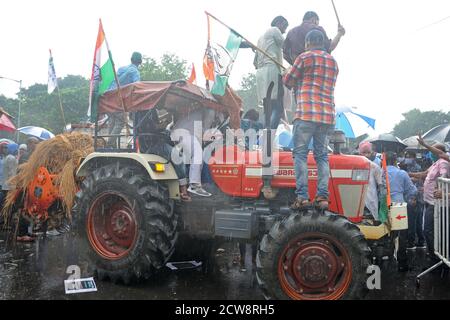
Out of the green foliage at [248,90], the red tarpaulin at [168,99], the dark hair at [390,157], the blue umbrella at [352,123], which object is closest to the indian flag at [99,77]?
the red tarpaulin at [168,99]

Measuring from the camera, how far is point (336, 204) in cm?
455

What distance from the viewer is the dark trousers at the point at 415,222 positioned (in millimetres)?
7297

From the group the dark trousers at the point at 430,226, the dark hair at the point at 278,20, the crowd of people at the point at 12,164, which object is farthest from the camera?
the crowd of people at the point at 12,164

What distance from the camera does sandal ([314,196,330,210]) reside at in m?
4.01

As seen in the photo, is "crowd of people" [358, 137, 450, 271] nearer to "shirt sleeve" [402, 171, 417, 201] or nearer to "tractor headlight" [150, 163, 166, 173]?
"shirt sleeve" [402, 171, 417, 201]

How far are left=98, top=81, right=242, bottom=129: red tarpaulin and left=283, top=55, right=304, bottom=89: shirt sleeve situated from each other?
125 centimetres

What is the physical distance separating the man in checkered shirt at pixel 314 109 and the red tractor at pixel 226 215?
1.08 ft

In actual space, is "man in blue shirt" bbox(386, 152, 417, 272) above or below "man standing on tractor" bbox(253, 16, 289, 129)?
below

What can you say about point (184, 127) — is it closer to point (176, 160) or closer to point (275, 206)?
point (176, 160)

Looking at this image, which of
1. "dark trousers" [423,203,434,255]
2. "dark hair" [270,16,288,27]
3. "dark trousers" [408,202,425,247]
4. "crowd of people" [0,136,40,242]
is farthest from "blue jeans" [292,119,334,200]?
"crowd of people" [0,136,40,242]

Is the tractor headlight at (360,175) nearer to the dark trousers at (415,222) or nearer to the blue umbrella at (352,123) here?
the dark trousers at (415,222)

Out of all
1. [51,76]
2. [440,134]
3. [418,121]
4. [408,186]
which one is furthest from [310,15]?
[418,121]

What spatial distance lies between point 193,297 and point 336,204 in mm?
1855

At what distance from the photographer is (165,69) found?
3378 centimetres
